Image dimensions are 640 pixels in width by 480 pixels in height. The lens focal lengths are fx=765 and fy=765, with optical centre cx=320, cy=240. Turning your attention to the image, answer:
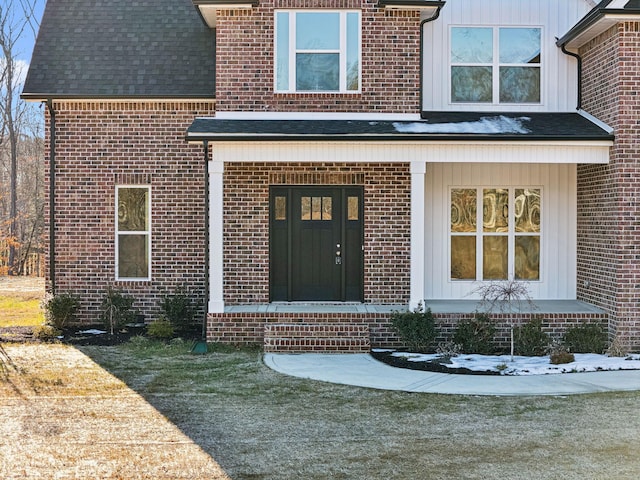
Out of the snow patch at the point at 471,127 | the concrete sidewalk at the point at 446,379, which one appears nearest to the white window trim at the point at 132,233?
the concrete sidewalk at the point at 446,379

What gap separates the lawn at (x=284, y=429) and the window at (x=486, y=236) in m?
5.15

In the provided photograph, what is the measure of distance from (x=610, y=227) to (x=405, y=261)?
3.48m

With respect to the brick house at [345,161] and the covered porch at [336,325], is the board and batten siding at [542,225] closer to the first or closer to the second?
the brick house at [345,161]

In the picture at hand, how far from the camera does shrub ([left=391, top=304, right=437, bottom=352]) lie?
1208 cm

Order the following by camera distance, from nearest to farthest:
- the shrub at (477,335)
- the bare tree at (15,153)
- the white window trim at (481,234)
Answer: the shrub at (477,335) → the white window trim at (481,234) → the bare tree at (15,153)

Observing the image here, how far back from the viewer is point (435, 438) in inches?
Answer: 294

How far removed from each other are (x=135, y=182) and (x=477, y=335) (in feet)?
22.5

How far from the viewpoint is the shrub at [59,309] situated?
44.2 ft

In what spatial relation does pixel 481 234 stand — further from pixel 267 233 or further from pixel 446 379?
pixel 446 379

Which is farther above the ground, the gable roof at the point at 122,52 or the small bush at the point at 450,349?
the gable roof at the point at 122,52

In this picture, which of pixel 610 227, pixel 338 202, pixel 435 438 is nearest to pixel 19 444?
pixel 435 438

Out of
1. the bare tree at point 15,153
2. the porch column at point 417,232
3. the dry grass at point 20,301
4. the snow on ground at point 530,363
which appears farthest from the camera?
the bare tree at point 15,153

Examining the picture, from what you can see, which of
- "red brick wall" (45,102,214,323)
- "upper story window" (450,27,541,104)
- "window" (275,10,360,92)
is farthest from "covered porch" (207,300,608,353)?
"upper story window" (450,27,541,104)

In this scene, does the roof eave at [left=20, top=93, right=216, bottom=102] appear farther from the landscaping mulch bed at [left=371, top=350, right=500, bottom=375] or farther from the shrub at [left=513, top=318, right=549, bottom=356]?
the shrub at [left=513, top=318, right=549, bottom=356]
